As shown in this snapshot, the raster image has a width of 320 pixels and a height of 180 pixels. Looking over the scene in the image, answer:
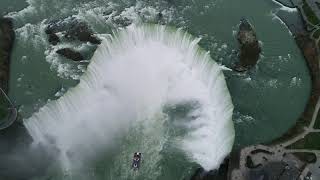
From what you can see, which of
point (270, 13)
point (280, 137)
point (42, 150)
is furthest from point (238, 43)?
point (42, 150)

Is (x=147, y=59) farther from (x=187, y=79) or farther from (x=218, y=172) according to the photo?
(x=218, y=172)

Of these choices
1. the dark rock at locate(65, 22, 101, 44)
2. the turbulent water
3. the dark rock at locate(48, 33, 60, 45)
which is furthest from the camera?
the dark rock at locate(65, 22, 101, 44)

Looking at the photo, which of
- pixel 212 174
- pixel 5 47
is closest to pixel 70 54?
pixel 5 47

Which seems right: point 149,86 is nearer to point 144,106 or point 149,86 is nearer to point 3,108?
point 144,106

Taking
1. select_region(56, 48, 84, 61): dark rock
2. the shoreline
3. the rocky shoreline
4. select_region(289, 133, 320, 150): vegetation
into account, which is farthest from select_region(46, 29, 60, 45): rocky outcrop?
select_region(289, 133, 320, 150): vegetation

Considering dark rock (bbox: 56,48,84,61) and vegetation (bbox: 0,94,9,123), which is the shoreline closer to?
vegetation (bbox: 0,94,9,123)

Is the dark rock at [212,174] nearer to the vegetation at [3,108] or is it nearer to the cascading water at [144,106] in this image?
the cascading water at [144,106]

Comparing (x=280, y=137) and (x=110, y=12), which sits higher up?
(x=110, y=12)

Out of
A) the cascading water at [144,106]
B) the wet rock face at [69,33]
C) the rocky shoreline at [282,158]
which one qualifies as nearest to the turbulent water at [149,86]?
the cascading water at [144,106]
